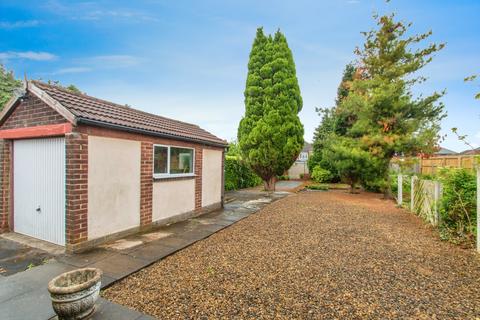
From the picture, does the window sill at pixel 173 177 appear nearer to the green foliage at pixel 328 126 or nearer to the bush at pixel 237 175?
the bush at pixel 237 175

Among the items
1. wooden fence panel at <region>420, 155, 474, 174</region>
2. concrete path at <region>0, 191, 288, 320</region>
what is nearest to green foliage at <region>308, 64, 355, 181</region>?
wooden fence panel at <region>420, 155, 474, 174</region>

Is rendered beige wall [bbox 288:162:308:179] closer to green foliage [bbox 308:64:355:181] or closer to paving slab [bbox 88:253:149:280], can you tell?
green foliage [bbox 308:64:355:181]

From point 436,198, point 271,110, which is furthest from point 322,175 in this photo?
point 436,198

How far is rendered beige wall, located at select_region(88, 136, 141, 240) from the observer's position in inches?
186

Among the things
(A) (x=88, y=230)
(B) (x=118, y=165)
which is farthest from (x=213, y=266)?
(B) (x=118, y=165)

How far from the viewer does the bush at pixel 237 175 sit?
14898 millimetres

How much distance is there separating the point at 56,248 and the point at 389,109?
42.0ft

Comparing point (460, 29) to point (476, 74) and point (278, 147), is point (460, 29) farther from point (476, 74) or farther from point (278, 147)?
point (278, 147)

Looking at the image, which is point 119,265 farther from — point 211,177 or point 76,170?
point 211,177

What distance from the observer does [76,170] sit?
439 cm

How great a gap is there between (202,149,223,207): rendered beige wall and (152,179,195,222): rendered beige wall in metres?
0.75

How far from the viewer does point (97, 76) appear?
12234 mm

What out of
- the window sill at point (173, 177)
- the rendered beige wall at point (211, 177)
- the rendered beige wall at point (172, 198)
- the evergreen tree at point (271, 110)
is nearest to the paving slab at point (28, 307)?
the rendered beige wall at point (172, 198)

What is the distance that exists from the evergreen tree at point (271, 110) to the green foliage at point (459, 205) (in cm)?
844
